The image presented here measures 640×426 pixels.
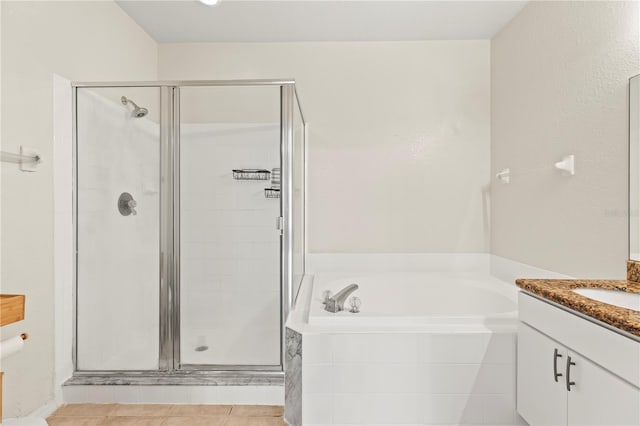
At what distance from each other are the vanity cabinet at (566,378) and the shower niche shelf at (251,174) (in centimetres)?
147

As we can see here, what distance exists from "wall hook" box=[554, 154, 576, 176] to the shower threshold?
1.84 m

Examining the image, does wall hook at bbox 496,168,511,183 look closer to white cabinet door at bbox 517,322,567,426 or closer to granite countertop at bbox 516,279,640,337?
granite countertop at bbox 516,279,640,337

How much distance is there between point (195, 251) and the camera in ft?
7.66

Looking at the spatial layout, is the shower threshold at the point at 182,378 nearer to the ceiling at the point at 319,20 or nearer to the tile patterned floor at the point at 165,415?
the tile patterned floor at the point at 165,415

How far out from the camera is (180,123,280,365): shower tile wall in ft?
7.54

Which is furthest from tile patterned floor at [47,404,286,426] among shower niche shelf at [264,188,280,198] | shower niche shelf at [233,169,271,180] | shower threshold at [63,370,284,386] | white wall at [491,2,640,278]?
white wall at [491,2,640,278]

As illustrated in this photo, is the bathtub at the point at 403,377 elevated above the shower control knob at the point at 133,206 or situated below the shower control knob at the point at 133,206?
below

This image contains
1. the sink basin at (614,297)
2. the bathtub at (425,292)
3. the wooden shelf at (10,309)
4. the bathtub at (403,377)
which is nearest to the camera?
the wooden shelf at (10,309)

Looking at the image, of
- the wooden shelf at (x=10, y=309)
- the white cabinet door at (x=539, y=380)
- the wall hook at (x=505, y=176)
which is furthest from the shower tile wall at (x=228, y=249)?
the wall hook at (x=505, y=176)

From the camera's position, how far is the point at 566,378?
51.6 inches

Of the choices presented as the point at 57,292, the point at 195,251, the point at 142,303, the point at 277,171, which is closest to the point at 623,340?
the point at 277,171

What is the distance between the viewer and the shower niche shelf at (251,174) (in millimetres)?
2369

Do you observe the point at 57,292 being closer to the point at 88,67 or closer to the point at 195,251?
the point at 195,251

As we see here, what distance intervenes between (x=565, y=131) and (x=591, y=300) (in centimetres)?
126
